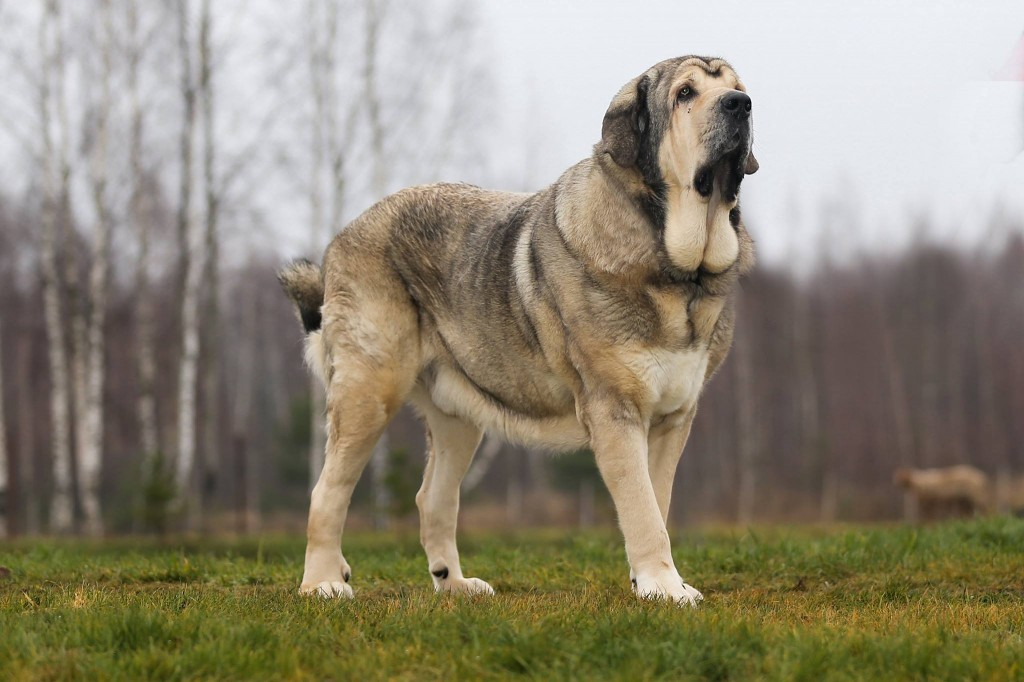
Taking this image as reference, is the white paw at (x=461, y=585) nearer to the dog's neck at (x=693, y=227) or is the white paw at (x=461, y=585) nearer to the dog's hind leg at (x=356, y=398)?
the dog's hind leg at (x=356, y=398)

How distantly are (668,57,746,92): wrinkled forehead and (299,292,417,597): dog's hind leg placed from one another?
187 cm

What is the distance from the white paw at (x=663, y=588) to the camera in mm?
4359

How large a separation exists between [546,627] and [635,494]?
1.20 meters

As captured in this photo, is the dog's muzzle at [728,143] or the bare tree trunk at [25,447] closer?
the dog's muzzle at [728,143]

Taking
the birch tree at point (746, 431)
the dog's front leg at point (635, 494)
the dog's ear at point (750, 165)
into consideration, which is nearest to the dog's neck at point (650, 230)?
the dog's ear at point (750, 165)

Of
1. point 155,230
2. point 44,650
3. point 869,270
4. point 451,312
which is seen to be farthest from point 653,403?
point 869,270

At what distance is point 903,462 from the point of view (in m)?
34.6

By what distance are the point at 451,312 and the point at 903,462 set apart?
31900 mm

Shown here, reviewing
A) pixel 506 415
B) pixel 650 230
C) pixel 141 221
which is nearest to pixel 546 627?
pixel 650 230

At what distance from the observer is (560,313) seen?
4.89 metres

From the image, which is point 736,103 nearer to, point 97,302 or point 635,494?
point 635,494

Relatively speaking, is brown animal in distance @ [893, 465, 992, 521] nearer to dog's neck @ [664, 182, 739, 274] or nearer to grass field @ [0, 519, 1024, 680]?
grass field @ [0, 519, 1024, 680]

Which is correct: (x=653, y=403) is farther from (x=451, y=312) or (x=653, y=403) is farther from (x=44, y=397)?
(x=44, y=397)

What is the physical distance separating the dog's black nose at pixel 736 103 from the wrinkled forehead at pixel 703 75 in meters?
0.16
